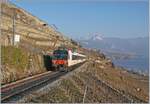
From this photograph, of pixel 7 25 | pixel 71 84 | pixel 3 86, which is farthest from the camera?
pixel 7 25

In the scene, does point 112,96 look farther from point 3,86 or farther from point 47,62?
point 47,62

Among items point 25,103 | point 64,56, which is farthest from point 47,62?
point 25,103

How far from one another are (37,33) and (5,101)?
95503 mm

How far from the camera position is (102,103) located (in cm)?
2647

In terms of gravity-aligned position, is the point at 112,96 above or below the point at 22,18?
below

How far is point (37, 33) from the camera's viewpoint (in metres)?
119

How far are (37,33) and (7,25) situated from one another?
2178cm

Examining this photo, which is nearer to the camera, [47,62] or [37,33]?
[47,62]

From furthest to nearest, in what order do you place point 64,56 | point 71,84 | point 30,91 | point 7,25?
1. point 7,25
2. point 64,56
3. point 71,84
4. point 30,91

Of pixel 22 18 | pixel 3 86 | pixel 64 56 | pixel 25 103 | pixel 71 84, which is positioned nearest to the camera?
pixel 25 103

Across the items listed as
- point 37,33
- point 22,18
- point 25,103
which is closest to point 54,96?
point 25,103

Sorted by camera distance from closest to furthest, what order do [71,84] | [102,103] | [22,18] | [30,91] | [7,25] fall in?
1. [102,103]
2. [30,91]
3. [71,84]
4. [7,25]
5. [22,18]

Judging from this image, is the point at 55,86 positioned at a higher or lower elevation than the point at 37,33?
lower

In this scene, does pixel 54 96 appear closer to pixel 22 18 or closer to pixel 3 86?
pixel 3 86
